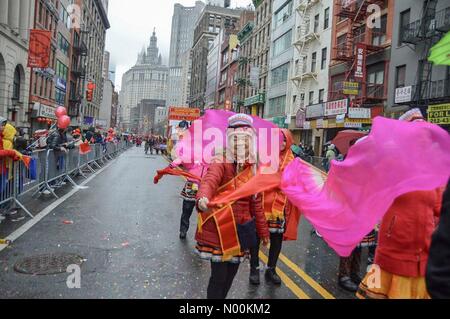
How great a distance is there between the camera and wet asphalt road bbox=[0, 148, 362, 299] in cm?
485

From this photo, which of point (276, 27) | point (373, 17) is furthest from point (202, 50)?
point (373, 17)

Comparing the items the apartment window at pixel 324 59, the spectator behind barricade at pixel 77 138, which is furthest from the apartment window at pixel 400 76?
the spectator behind barricade at pixel 77 138

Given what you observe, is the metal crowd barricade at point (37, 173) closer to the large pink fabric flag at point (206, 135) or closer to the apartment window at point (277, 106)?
the large pink fabric flag at point (206, 135)

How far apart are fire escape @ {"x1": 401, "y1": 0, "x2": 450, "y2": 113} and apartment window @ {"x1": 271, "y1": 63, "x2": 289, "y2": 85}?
1980cm

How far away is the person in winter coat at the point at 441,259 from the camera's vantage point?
176 cm

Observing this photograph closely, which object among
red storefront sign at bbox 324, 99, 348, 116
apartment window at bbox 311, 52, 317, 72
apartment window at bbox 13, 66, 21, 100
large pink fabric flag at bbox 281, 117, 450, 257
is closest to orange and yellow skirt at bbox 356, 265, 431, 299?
large pink fabric flag at bbox 281, 117, 450, 257

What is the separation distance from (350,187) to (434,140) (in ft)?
2.61

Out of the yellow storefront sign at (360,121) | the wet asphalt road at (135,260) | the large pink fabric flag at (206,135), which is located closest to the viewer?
the wet asphalt road at (135,260)

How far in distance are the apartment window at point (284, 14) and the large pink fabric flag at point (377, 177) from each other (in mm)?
42613

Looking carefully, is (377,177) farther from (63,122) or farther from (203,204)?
(63,122)

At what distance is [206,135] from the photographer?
20.2 ft

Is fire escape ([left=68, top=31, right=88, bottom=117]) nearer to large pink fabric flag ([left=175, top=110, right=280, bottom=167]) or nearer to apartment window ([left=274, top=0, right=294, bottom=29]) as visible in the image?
apartment window ([left=274, top=0, right=294, bottom=29])

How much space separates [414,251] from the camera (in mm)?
3215
